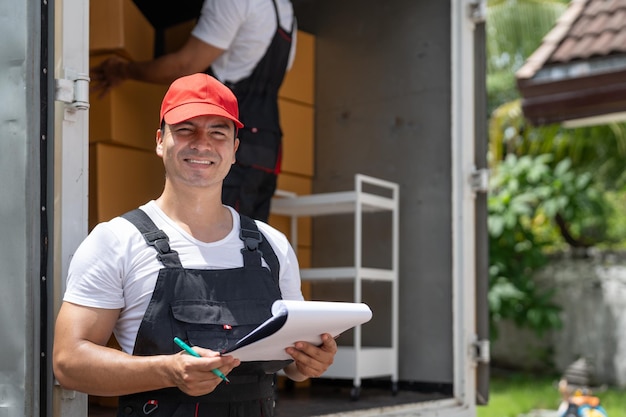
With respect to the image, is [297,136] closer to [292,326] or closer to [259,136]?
[259,136]

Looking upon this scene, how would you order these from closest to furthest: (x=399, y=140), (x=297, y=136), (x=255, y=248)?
1. (x=255, y=248)
2. (x=399, y=140)
3. (x=297, y=136)

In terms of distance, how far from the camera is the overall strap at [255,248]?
1901 mm

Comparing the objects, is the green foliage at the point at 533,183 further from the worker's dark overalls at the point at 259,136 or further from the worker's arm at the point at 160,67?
the worker's arm at the point at 160,67

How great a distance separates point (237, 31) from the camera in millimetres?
2949

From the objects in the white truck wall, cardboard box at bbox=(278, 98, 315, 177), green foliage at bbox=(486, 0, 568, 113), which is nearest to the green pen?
the white truck wall

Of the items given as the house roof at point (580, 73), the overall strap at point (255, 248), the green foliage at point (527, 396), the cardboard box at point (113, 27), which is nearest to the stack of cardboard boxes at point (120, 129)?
the cardboard box at point (113, 27)

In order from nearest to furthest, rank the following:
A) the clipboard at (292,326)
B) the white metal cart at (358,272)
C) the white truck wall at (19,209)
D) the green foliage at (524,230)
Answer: the clipboard at (292,326) → the white truck wall at (19,209) → the white metal cart at (358,272) → the green foliage at (524,230)

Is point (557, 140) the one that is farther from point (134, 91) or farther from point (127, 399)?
point (127, 399)

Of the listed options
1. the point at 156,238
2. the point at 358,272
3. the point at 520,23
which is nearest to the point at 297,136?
the point at 358,272

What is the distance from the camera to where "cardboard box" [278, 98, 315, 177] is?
388 centimetres

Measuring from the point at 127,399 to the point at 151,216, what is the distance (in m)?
0.37

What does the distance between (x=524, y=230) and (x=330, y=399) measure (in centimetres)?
475

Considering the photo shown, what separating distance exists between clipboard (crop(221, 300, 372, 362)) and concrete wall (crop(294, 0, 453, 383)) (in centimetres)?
177

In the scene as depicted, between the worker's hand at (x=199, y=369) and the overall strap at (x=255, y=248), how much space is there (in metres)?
0.34
